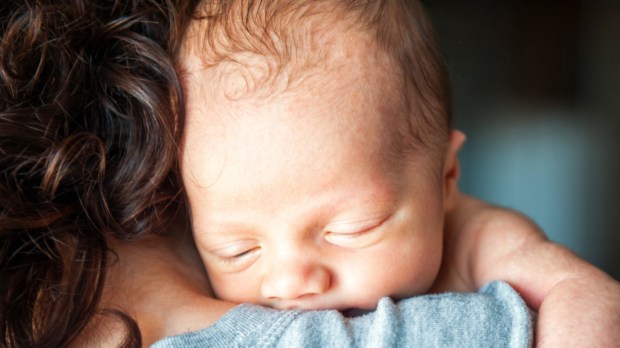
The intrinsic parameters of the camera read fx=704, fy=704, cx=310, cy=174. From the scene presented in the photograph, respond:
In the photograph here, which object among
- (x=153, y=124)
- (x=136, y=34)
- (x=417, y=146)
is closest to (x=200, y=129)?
(x=153, y=124)

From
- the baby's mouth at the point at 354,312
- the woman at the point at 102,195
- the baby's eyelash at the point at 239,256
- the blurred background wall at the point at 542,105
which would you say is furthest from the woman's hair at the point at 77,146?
the blurred background wall at the point at 542,105

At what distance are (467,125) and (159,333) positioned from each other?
2.81 metres

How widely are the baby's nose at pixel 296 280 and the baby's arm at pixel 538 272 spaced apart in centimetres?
27

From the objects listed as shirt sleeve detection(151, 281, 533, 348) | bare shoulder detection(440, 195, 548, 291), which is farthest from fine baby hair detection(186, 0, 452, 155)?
shirt sleeve detection(151, 281, 533, 348)

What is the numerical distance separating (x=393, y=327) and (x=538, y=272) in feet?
0.97

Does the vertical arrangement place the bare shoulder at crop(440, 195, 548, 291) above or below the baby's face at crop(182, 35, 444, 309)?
below

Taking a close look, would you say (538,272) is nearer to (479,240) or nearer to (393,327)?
(479,240)

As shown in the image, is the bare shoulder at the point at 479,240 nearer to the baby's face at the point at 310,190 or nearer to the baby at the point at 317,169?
the baby at the point at 317,169

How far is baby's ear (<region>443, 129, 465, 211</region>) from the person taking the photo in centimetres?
112

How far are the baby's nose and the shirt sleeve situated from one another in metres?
0.07

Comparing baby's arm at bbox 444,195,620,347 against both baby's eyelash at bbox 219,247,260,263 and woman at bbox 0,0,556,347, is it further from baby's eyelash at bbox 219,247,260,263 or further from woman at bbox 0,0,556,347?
baby's eyelash at bbox 219,247,260,263

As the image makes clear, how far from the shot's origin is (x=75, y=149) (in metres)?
0.94

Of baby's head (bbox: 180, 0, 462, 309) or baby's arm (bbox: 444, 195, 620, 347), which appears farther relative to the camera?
baby's head (bbox: 180, 0, 462, 309)

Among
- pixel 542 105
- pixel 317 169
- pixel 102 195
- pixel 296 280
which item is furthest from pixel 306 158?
pixel 542 105
